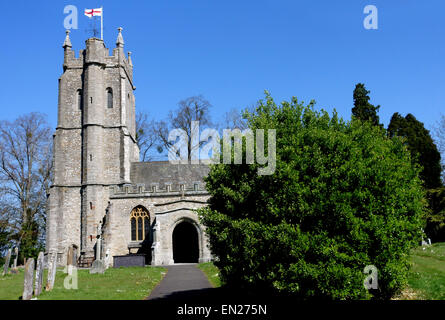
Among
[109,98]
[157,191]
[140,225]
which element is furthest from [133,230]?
[109,98]

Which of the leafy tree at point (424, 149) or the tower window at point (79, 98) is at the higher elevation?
the tower window at point (79, 98)

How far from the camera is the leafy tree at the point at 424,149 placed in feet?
91.1

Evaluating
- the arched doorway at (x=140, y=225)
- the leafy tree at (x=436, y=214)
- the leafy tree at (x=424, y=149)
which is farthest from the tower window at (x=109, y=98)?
the leafy tree at (x=436, y=214)

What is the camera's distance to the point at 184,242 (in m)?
33.2

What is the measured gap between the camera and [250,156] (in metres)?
10.7

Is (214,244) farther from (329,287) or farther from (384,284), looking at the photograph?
(384,284)

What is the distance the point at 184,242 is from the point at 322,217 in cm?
2469

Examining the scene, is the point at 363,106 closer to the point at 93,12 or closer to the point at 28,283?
the point at 93,12

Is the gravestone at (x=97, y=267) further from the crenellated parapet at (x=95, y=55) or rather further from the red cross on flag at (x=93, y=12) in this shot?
the red cross on flag at (x=93, y=12)

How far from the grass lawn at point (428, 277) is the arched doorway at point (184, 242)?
1942 cm

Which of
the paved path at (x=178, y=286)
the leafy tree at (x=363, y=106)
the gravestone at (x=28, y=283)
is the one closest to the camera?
the gravestone at (x=28, y=283)

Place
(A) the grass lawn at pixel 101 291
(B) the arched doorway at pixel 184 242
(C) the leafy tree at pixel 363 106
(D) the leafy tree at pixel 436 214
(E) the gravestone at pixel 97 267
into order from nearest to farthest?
1. (A) the grass lawn at pixel 101 291
2. (E) the gravestone at pixel 97 267
3. (D) the leafy tree at pixel 436 214
4. (C) the leafy tree at pixel 363 106
5. (B) the arched doorway at pixel 184 242

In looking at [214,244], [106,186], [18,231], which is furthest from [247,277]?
[18,231]

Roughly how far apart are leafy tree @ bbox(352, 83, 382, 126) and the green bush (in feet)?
67.2
